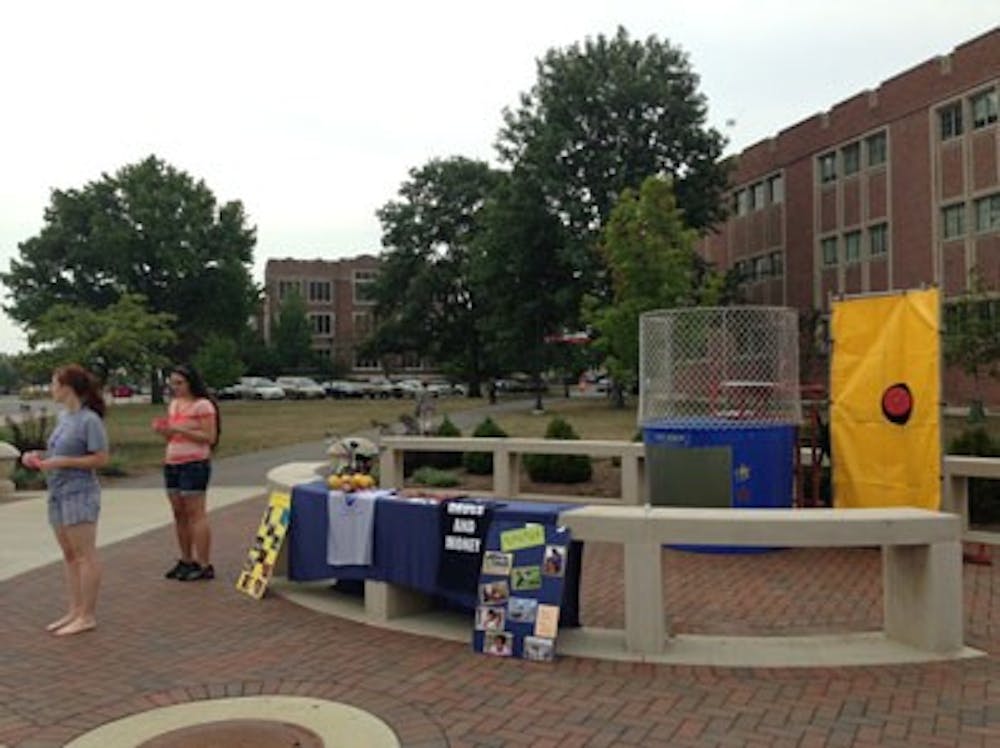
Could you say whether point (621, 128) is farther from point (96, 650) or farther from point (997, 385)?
point (96, 650)

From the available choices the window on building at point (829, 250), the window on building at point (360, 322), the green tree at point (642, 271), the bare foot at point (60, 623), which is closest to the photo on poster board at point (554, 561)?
the bare foot at point (60, 623)

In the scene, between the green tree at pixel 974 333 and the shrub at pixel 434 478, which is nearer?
the shrub at pixel 434 478

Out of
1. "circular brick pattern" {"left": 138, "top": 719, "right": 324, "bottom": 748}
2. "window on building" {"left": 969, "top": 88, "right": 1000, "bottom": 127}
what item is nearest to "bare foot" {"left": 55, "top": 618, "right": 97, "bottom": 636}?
"circular brick pattern" {"left": 138, "top": 719, "right": 324, "bottom": 748}

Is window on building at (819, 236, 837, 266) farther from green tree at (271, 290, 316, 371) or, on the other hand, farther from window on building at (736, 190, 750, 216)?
green tree at (271, 290, 316, 371)

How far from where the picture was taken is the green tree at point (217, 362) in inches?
2130

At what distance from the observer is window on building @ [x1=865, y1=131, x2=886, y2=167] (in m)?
38.3

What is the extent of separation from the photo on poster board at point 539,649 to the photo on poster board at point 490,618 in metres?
0.21

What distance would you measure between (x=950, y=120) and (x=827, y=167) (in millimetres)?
7516

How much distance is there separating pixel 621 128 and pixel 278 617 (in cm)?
3892

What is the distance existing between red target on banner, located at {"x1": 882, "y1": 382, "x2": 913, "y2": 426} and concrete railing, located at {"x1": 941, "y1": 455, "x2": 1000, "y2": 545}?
87cm

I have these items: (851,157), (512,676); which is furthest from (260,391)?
(512,676)

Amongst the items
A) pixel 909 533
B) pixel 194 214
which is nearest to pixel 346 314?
pixel 194 214

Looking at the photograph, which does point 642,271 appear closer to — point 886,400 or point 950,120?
point 950,120

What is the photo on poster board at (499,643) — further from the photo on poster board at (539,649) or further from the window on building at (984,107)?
the window on building at (984,107)
